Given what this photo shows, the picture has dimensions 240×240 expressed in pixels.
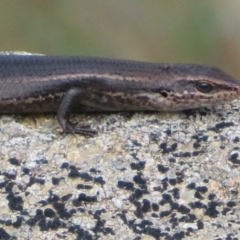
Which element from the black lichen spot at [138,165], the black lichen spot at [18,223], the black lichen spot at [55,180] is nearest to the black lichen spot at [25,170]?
the black lichen spot at [55,180]

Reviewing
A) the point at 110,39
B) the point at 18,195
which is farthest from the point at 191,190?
the point at 110,39

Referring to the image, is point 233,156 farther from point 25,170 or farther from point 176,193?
point 25,170

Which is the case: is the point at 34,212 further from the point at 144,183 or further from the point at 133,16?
the point at 133,16

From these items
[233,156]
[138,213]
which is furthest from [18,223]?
[233,156]

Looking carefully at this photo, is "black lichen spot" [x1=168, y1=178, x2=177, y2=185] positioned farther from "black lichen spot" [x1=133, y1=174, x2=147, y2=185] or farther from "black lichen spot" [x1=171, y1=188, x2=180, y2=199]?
"black lichen spot" [x1=133, y1=174, x2=147, y2=185]

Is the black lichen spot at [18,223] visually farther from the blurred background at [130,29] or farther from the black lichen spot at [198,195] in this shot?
the blurred background at [130,29]
